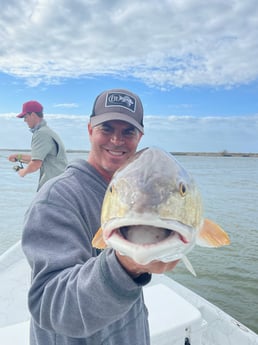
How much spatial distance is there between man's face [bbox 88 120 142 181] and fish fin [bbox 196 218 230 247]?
0.79 m

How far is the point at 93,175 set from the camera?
200 centimetres

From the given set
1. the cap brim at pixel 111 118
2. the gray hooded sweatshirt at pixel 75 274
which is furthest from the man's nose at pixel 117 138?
the gray hooded sweatshirt at pixel 75 274

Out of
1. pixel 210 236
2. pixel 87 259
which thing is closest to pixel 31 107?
pixel 87 259

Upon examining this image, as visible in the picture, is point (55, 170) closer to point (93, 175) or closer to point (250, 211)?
point (93, 175)

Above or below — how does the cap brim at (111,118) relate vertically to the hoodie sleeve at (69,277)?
above

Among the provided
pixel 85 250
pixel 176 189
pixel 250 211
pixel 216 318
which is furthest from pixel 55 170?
pixel 250 211

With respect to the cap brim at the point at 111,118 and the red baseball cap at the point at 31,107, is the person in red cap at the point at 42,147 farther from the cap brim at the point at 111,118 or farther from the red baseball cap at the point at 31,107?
the cap brim at the point at 111,118

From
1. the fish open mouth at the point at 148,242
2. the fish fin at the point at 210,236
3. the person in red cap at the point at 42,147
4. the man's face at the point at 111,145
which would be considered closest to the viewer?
the fish open mouth at the point at 148,242

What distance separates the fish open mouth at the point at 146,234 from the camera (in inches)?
41.6

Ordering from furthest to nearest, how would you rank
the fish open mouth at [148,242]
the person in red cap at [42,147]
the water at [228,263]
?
the water at [228,263]
the person in red cap at [42,147]
the fish open mouth at [148,242]

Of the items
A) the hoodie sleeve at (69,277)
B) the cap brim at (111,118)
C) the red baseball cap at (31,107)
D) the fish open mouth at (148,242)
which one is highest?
the red baseball cap at (31,107)

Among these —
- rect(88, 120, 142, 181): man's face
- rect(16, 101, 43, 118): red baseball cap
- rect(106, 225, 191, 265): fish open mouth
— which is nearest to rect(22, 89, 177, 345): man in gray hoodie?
rect(88, 120, 142, 181): man's face

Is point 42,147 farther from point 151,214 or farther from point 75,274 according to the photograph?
point 151,214

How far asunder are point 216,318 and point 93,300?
3.26 m
